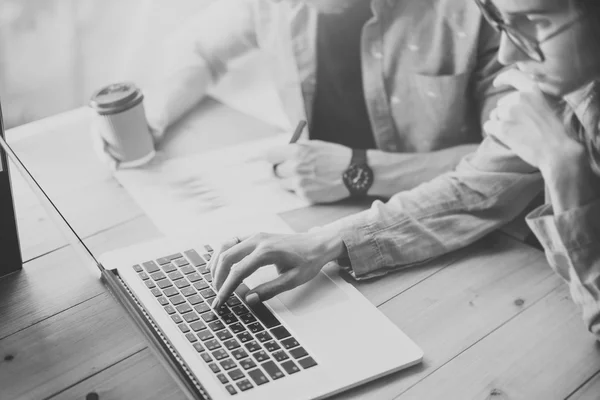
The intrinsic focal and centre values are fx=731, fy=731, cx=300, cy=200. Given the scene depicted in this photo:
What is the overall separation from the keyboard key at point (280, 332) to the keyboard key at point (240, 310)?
4 cm

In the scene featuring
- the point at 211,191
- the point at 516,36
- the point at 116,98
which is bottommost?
the point at 211,191

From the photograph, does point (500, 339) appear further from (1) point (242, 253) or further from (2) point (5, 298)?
(2) point (5, 298)

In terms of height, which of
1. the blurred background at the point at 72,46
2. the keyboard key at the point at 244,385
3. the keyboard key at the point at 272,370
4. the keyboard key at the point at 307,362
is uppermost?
the keyboard key at the point at 244,385

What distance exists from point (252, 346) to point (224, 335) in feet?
0.12

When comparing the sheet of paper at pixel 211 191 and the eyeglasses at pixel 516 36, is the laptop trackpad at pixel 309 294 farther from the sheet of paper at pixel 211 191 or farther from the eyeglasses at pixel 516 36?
the eyeglasses at pixel 516 36

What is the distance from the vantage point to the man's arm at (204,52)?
1.30 metres

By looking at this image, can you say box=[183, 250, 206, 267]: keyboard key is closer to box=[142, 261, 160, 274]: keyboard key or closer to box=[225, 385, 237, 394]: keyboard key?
box=[142, 261, 160, 274]: keyboard key

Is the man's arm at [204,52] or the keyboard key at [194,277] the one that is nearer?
the keyboard key at [194,277]

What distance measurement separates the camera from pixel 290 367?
739mm

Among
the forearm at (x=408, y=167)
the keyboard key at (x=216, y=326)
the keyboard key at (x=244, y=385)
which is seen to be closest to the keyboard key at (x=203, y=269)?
→ the keyboard key at (x=216, y=326)

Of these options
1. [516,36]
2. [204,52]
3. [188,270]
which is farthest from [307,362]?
[204,52]

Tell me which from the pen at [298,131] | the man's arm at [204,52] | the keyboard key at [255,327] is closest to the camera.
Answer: the keyboard key at [255,327]

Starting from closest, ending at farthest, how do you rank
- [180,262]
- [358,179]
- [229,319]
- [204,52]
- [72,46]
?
[229,319]
[180,262]
[358,179]
[204,52]
[72,46]

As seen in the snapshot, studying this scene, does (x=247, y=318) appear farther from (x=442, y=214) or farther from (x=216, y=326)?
(x=442, y=214)
